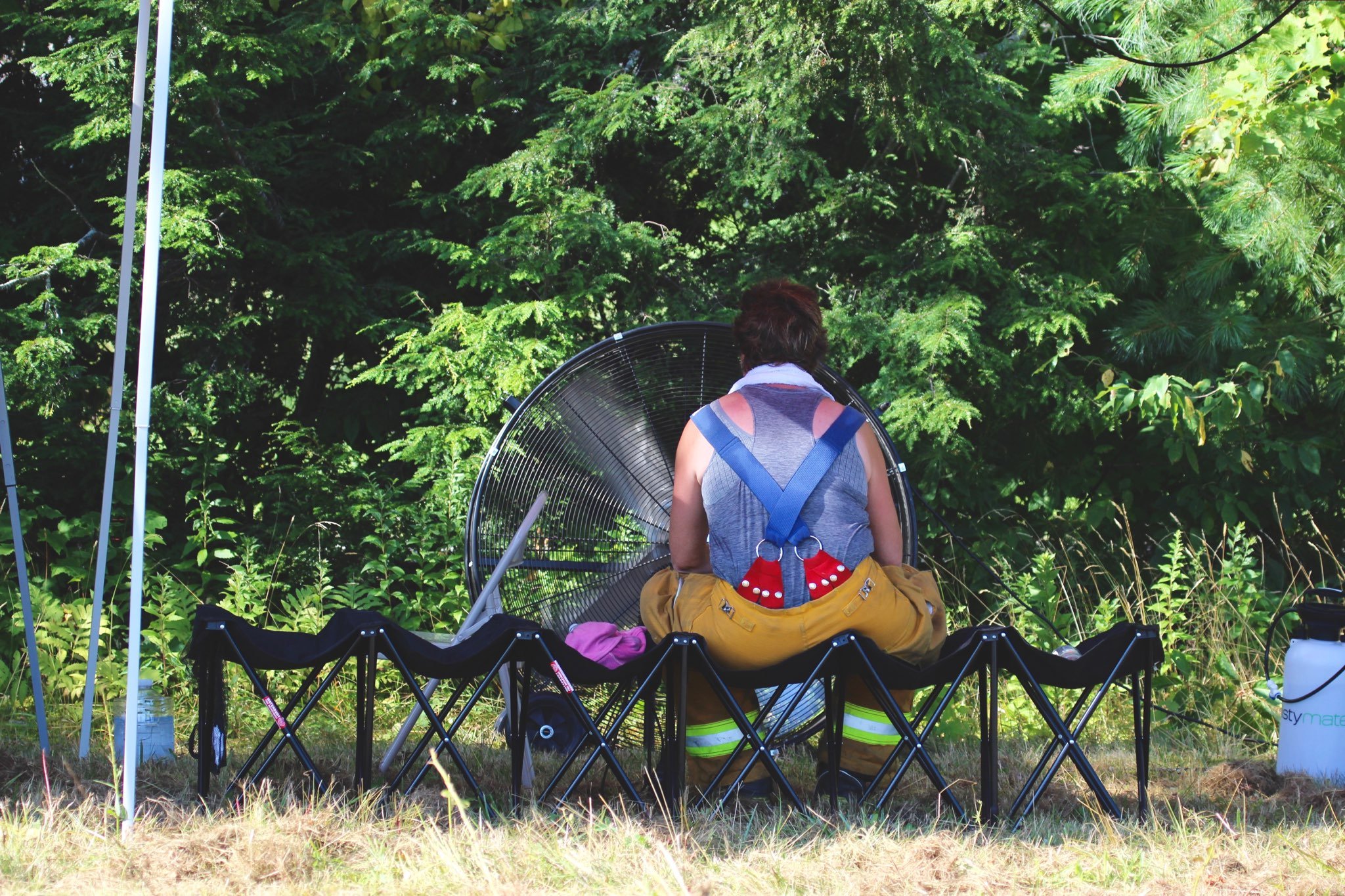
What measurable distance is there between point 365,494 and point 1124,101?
416 cm

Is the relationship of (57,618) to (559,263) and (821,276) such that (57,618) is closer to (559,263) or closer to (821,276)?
(559,263)

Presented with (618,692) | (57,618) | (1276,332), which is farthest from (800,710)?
(1276,332)

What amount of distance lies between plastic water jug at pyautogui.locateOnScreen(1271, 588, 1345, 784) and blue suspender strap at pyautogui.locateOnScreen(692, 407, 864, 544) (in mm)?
1628

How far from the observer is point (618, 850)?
8.10 feet

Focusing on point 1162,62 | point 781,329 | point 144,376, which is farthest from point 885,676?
point 1162,62

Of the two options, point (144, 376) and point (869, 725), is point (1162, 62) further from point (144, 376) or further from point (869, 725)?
point (144, 376)

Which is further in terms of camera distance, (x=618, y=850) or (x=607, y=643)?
(x=607, y=643)

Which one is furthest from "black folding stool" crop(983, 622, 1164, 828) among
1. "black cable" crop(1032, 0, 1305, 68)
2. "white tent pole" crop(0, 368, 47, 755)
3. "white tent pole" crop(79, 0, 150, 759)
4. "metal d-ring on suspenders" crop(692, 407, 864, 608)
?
"white tent pole" crop(0, 368, 47, 755)

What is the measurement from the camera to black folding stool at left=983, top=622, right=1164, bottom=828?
2.77m

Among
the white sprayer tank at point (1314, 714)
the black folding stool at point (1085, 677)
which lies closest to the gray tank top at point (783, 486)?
the black folding stool at point (1085, 677)

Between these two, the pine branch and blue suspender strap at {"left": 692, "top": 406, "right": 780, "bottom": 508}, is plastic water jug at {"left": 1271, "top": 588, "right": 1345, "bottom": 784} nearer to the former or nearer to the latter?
blue suspender strap at {"left": 692, "top": 406, "right": 780, "bottom": 508}

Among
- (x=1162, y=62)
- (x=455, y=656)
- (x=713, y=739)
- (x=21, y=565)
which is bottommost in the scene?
(x=713, y=739)

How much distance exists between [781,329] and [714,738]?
3.42ft

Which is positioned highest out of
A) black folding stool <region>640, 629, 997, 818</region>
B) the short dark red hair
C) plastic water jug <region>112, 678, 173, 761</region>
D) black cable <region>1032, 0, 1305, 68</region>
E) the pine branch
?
black cable <region>1032, 0, 1305, 68</region>
